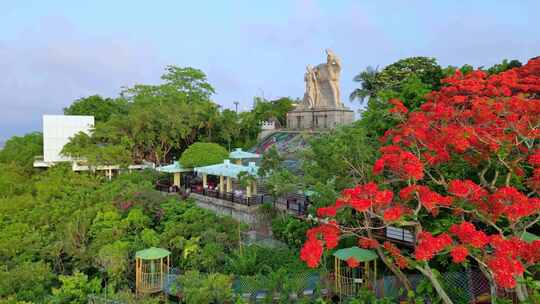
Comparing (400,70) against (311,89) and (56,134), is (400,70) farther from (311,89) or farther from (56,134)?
(56,134)

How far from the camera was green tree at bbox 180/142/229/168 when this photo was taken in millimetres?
18922

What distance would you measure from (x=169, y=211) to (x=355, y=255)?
794 centimetres

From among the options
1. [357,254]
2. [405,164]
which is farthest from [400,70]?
[405,164]

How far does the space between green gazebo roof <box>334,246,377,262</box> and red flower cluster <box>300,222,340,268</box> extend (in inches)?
118

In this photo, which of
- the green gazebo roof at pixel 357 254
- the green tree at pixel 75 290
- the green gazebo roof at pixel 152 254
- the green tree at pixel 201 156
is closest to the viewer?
the green gazebo roof at pixel 357 254

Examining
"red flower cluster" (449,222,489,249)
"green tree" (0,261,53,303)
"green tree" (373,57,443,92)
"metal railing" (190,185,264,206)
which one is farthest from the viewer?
"green tree" (373,57,443,92)

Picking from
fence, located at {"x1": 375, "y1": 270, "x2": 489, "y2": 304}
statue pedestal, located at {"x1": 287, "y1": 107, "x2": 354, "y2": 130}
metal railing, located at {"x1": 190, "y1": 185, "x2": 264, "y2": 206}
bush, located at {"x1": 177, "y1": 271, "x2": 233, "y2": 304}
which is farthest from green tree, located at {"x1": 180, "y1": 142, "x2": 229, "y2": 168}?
fence, located at {"x1": 375, "y1": 270, "x2": 489, "y2": 304}

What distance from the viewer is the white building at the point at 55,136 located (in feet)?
75.8

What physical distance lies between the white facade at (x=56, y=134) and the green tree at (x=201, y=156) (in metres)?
9.37

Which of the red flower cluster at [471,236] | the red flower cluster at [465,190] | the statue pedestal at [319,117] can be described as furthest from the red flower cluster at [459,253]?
the statue pedestal at [319,117]

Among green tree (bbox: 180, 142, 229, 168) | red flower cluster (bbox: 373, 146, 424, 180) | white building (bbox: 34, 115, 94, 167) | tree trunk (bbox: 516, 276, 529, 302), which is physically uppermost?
white building (bbox: 34, 115, 94, 167)

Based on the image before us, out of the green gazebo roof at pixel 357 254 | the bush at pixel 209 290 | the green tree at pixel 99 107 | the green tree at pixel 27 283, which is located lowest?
the green tree at pixel 27 283

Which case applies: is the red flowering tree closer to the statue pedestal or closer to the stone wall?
the stone wall

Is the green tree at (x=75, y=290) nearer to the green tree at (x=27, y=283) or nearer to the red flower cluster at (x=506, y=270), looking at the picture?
the green tree at (x=27, y=283)
